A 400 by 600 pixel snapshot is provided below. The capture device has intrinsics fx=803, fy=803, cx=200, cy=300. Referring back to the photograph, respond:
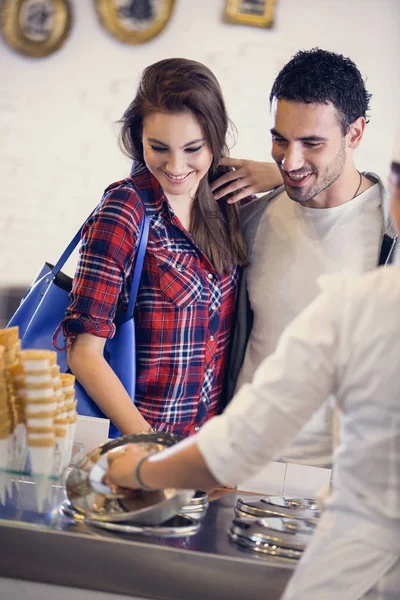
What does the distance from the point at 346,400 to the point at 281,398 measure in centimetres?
8

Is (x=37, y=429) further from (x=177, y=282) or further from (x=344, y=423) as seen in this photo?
(x=177, y=282)

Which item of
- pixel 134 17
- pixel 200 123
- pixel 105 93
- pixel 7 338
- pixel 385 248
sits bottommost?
pixel 7 338

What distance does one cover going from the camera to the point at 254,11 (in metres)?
4.05

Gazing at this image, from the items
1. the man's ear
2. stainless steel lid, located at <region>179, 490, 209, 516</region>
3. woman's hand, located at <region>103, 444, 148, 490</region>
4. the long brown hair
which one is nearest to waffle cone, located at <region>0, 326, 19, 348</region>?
woman's hand, located at <region>103, 444, 148, 490</region>

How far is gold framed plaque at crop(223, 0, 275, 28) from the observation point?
405 centimetres

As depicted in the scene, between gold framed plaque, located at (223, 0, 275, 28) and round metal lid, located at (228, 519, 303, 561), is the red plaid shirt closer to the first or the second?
round metal lid, located at (228, 519, 303, 561)

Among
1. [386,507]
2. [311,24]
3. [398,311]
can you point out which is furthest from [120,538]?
[311,24]

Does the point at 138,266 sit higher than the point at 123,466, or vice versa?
the point at 138,266

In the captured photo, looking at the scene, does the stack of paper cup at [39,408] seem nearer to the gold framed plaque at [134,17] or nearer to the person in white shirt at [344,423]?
the person in white shirt at [344,423]

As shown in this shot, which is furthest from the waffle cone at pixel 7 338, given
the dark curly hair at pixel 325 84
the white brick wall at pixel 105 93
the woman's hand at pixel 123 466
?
the white brick wall at pixel 105 93

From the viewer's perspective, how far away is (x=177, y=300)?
1771mm

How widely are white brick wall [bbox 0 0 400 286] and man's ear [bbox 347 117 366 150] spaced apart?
2060mm

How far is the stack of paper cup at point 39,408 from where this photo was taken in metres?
1.19

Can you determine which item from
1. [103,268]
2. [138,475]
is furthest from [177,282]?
[138,475]
